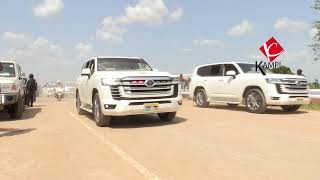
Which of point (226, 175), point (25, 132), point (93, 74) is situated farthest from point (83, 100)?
point (226, 175)

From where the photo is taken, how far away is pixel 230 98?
15383 mm

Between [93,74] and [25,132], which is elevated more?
[93,74]

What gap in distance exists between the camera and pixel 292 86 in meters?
13.8

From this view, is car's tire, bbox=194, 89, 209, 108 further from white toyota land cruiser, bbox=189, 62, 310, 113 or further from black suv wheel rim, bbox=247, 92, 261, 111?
black suv wheel rim, bbox=247, 92, 261, 111

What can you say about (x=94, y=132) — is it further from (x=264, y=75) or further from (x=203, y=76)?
(x=203, y=76)

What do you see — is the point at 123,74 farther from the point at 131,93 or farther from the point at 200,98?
the point at 200,98

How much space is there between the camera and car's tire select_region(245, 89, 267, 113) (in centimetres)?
1371

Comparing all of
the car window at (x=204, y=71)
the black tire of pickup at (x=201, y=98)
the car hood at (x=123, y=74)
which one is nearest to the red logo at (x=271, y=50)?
the car window at (x=204, y=71)

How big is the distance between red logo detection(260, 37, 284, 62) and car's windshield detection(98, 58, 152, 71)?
8909 mm

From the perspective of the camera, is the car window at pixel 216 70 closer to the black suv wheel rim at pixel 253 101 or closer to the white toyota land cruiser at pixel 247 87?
the white toyota land cruiser at pixel 247 87

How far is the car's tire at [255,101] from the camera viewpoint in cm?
1371

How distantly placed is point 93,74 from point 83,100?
76.6 inches

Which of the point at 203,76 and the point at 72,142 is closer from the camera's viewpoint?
the point at 72,142

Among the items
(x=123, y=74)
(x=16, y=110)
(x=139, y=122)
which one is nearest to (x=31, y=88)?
(x=16, y=110)
